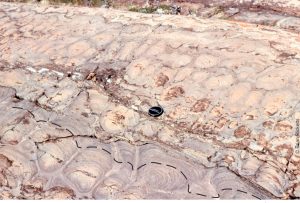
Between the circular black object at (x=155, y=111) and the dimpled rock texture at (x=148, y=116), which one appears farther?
the circular black object at (x=155, y=111)

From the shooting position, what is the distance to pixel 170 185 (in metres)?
2.81

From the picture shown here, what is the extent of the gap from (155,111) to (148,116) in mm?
60

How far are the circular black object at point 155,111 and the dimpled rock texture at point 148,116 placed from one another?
41 mm

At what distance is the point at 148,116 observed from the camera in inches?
136

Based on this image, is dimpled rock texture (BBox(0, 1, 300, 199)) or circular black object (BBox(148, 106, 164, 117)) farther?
circular black object (BBox(148, 106, 164, 117))

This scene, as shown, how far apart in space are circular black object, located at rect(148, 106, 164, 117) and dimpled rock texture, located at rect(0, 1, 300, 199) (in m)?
0.04

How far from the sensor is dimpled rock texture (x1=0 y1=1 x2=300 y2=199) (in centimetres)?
288

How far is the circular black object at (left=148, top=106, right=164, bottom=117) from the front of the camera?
3430 millimetres

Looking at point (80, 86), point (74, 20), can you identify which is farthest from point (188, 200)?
point (74, 20)

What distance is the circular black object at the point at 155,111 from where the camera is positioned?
343 cm

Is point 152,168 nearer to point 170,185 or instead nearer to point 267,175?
point 170,185

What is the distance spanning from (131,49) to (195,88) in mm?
781

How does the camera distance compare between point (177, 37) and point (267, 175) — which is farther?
point (177, 37)

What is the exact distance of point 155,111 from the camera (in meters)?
3.45
